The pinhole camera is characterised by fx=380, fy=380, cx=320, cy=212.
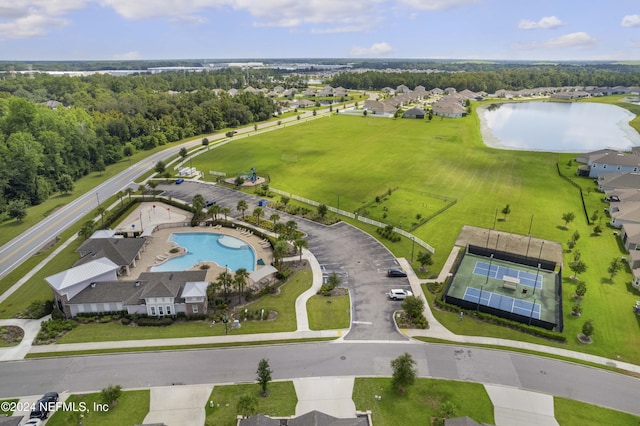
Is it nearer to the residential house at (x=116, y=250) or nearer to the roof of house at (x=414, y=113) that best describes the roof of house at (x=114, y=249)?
the residential house at (x=116, y=250)

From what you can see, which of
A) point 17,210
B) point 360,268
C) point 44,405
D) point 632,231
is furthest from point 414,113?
point 44,405

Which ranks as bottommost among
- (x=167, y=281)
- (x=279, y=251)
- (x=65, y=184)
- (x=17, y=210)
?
(x=167, y=281)

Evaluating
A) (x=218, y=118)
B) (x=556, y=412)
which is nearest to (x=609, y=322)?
(x=556, y=412)

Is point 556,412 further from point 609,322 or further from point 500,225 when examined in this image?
point 500,225

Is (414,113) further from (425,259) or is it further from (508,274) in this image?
(425,259)

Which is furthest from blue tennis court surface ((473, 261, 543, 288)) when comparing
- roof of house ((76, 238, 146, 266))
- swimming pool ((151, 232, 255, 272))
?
roof of house ((76, 238, 146, 266))

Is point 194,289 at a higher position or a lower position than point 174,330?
higher
